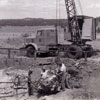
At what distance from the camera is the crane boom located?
3028cm

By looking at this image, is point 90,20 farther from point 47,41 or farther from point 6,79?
point 6,79

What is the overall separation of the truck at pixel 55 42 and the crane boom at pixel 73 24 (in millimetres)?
514

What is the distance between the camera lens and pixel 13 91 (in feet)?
54.9

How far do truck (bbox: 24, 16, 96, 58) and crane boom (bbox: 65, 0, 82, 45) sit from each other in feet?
1.69

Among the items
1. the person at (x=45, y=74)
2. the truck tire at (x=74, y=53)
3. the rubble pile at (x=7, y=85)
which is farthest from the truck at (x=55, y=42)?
the person at (x=45, y=74)

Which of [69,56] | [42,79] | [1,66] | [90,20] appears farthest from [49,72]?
[90,20]

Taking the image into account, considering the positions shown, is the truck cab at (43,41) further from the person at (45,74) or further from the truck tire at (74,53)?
the person at (45,74)

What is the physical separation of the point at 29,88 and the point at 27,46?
1342 centimetres

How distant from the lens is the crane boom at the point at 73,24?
3028 cm

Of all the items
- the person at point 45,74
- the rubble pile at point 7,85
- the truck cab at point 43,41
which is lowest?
the rubble pile at point 7,85

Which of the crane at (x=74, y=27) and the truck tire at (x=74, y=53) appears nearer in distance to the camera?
the truck tire at (x=74, y=53)

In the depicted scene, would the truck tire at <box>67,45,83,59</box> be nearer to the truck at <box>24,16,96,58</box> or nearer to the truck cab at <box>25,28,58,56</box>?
the truck at <box>24,16,96,58</box>

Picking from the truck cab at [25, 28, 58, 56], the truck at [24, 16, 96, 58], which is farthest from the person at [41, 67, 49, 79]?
the truck cab at [25, 28, 58, 56]

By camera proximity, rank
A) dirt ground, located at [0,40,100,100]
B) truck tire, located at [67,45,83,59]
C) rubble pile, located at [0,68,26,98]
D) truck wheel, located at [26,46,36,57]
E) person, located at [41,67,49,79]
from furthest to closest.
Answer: truck wheel, located at [26,46,36,57] → truck tire, located at [67,45,83,59] → rubble pile, located at [0,68,26,98] → person, located at [41,67,49,79] → dirt ground, located at [0,40,100,100]
